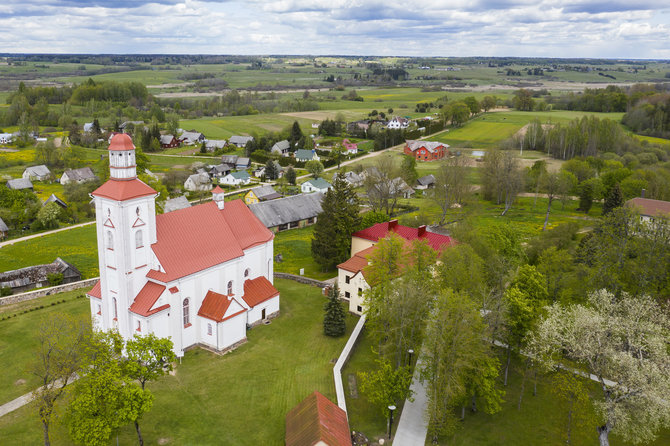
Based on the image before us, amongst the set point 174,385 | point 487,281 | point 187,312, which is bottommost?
point 174,385

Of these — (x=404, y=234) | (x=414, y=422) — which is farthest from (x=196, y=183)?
(x=414, y=422)

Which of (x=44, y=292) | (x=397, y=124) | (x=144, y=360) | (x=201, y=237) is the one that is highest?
(x=397, y=124)

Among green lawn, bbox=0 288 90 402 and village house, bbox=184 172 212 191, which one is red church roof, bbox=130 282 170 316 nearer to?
green lawn, bbox=0 288 90 402

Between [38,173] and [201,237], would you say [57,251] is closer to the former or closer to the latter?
[201,237]

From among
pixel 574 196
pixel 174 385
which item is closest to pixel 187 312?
pixel 174 385

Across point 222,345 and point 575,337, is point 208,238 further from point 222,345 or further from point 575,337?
point 575,337

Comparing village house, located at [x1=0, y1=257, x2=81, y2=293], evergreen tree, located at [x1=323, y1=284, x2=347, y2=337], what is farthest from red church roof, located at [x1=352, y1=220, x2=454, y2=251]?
village house, located at [x1=0, y1=257, x2=81, y2=293]

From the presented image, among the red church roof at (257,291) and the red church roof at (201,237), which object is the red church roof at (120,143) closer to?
the red church roof at (201,237)
